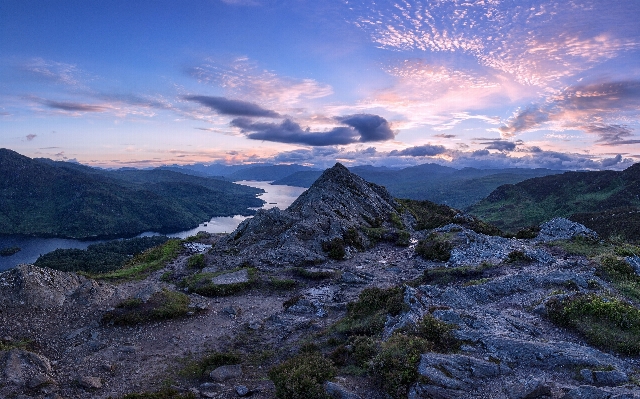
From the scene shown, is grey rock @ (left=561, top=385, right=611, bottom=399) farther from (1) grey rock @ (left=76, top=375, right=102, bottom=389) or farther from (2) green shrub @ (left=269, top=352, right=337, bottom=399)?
(1) grey rock @ (left=76, top=375, right=102, bottom=389)

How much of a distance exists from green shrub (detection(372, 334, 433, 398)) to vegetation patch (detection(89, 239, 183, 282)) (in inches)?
1088

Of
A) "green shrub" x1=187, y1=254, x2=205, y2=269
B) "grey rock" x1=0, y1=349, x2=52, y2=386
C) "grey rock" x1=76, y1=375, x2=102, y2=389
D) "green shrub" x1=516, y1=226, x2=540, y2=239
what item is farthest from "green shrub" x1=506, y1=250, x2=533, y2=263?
"grey rock" x1=0, y1=349, x2=52, y2=386

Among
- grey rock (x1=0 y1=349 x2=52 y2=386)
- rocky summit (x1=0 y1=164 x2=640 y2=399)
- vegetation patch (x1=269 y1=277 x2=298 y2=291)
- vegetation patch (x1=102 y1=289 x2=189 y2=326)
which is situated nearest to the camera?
rocky summit (x1=0 y1=164 x2=640 y2=399)

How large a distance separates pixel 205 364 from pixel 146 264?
2407 cm

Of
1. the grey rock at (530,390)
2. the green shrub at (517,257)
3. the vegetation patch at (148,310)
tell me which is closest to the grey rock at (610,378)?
the grey rock at (530,390)

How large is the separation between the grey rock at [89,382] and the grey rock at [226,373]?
16.3ft

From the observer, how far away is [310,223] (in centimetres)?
4191

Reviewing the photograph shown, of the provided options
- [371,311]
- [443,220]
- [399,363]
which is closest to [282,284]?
[371,311]

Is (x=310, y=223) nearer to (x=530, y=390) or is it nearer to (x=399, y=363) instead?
(x=399, y=363)

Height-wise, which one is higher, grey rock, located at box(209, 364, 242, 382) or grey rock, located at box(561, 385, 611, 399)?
grey rock, located at box(561, 385, 611, 399)

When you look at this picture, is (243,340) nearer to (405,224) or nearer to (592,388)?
(592,388)

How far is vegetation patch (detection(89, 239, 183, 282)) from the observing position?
3259 cm

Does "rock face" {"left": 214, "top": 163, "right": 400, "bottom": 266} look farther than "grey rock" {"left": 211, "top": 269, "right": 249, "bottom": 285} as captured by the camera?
Yes

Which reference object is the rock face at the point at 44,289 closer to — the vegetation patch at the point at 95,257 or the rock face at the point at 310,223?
the rock face at the point at 310,223
